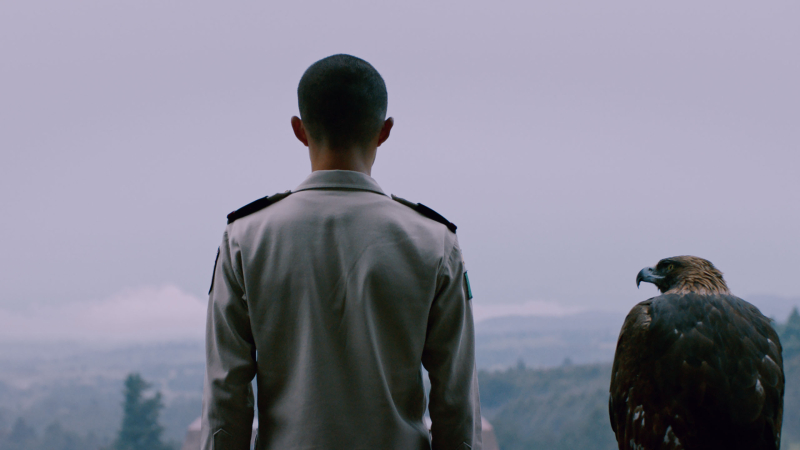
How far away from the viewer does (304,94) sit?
3.52ft

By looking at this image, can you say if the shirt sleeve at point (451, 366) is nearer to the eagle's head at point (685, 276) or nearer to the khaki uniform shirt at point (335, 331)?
the khaki uniform shirt at point (335, 331)

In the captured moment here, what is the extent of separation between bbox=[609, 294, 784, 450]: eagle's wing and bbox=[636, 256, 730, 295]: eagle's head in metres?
0.17

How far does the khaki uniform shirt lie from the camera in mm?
944

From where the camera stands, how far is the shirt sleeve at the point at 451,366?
3.26 feet

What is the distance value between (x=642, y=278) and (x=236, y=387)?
178 centimetres

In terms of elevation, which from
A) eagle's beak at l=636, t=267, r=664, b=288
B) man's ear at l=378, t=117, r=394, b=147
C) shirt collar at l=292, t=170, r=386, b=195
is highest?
man's ear at l=378, t=117, r=394, b=147

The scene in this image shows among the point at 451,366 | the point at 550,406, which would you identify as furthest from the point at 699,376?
the point at 550,406

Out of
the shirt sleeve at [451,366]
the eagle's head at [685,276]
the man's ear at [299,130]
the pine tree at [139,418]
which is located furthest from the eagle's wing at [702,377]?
the pine tree at [139,418]

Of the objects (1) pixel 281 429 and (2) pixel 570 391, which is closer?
(1) pixel 281 429

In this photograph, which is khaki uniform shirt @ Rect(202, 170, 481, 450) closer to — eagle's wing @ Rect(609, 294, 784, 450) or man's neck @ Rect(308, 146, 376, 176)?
man's neck @ Rect(308, 146, 376, 176)

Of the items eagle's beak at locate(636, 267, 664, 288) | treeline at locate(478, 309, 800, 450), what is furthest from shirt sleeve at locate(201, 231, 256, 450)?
treeline at locate(478, 309, 800, 450)

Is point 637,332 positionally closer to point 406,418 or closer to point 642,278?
point 642,278

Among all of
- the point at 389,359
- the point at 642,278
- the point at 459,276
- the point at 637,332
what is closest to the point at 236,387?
the point at 389,359

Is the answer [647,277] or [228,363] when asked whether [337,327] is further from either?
[647,277]
